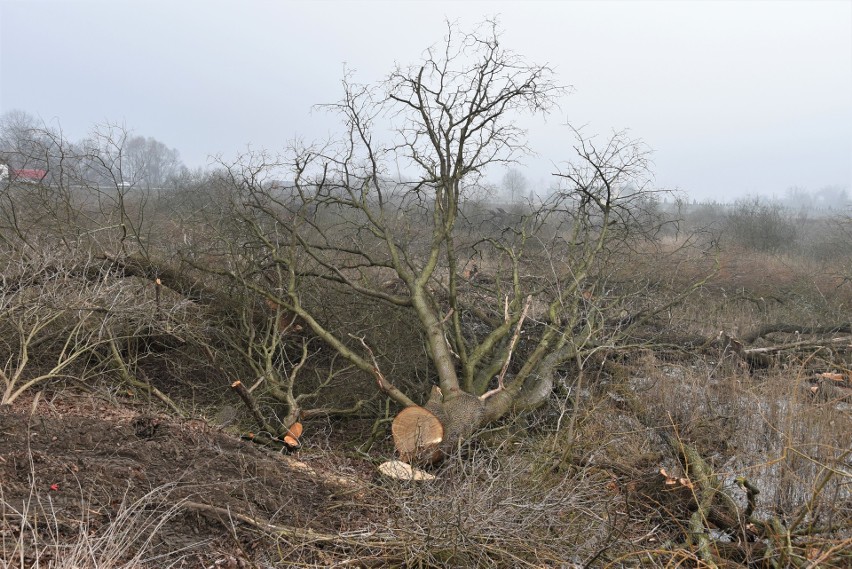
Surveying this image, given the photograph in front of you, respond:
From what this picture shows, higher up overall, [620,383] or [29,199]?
[29,199]

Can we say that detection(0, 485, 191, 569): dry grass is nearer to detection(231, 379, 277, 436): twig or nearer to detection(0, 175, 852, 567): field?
detection(0, 175, 852, 567): field

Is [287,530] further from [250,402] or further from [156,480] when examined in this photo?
[250,402]

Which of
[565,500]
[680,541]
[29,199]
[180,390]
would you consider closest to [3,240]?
[29,199]

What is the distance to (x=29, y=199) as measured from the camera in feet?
27.4

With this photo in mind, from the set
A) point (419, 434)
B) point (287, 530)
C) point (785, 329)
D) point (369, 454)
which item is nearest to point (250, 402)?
point (369, 454)

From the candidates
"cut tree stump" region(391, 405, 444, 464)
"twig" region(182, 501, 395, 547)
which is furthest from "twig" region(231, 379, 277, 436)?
"twig" region(182, 501, 395, 547)

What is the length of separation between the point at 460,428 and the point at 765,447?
2674 millimetres

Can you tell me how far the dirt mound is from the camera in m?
3.50

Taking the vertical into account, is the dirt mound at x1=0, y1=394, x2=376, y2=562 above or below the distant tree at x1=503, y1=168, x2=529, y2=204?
below

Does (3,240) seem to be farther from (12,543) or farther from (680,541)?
(680,541)

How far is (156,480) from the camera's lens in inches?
161

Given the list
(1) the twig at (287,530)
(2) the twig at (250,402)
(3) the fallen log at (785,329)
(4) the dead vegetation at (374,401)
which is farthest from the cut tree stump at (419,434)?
(3) the fallen log at (785,329)

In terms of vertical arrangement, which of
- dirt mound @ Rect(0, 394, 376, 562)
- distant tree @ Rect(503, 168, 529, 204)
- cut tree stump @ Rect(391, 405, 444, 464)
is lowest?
cut tree stump @ Rect(391, 405, 444, 464)

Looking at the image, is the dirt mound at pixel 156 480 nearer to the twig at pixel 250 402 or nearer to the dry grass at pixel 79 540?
the dry grass at pixel 79 540
